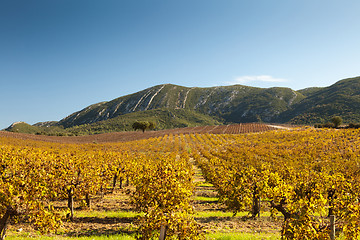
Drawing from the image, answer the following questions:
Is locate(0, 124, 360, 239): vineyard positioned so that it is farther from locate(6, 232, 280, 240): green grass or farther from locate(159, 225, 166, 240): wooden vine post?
locate(6, 232, 280, 240): green grass

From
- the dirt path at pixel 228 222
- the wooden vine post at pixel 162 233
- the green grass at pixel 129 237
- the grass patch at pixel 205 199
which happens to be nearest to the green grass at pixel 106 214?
the green grass at pixel 129 237

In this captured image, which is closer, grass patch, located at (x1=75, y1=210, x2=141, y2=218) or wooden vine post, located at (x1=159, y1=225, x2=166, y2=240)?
wooden vine post, located at (x1=159, y1=225, x2=166, y2=240)

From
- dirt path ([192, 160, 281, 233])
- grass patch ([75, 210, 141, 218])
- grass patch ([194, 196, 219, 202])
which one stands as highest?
grass patch ([75, 210, 141, 218])

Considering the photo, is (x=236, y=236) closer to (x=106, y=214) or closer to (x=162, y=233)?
(x=162, y=233)

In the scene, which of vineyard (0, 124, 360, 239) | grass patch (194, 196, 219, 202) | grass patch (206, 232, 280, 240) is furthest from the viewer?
grass patch (194, 196, 219, 202)

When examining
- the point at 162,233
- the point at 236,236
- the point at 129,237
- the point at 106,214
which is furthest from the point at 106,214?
the point at 162,233

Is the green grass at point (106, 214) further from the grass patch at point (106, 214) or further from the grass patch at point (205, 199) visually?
the grass patch at point (205, 199)

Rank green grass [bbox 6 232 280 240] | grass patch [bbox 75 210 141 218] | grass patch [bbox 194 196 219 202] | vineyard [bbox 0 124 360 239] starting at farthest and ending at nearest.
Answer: grass patch [bbox 194 196 219 202] → grass patch [bbox 75 210 141 218] → green grass [bbox 6 232 280 240] → vineyard [bbox 0 124 360 239]

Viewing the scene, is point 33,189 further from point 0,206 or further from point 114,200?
point 114,200

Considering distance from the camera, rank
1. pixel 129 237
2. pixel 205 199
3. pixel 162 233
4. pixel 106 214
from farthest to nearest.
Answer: pixel 205 199, pixel 106 214, pixel 129 237, pixel 162 233

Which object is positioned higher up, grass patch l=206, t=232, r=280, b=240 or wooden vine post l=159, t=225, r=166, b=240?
wooden vine post l=159, t=225, r=166, b=240

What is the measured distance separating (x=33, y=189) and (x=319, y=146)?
197 ft

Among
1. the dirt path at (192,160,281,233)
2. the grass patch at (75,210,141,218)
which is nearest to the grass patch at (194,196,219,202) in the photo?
the dirt path at (192,160,281,233)

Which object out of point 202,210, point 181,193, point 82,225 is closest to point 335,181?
point 202,210
